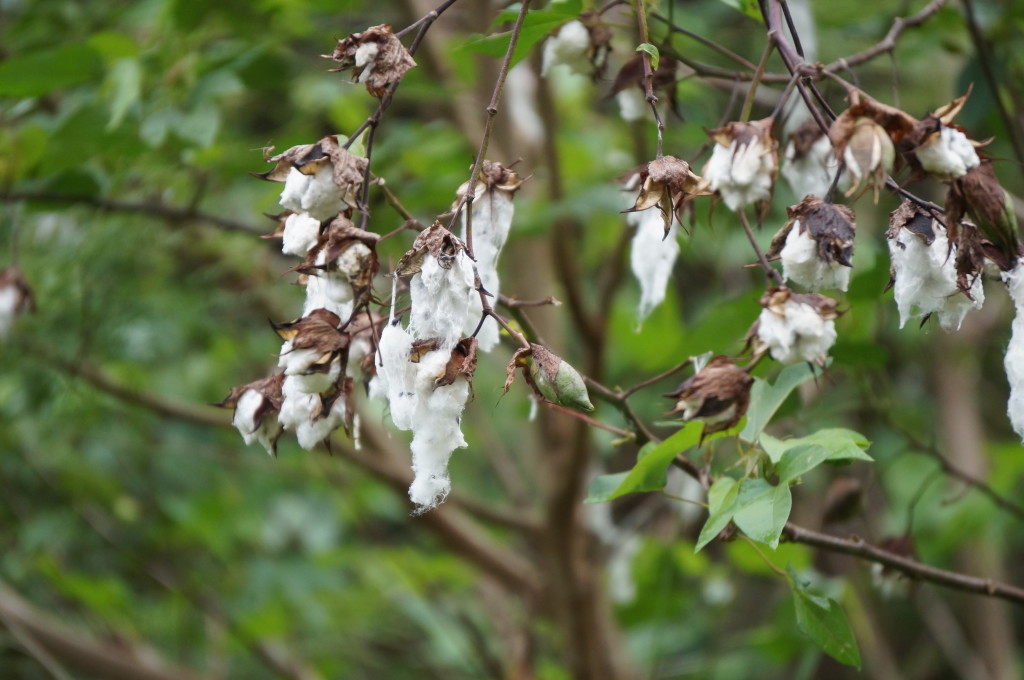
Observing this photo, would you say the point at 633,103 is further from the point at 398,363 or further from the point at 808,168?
the point at 398,363

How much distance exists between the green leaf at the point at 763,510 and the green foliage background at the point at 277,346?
154 millimetres

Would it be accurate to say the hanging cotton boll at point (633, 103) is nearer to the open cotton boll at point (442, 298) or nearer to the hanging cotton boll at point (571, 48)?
the hanging cotton boll at point (571, 48)

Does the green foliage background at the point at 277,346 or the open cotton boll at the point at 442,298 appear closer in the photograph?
the open cotton boll at the point at 442,298

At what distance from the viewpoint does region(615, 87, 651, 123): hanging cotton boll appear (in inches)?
25.1

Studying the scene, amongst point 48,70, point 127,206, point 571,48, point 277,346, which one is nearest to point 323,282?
point 571,48

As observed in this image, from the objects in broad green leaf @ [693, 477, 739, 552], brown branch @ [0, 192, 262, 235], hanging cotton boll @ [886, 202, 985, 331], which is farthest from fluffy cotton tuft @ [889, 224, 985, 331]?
brown branch @ [0, 192, 262, 235]

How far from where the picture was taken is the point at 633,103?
65cm

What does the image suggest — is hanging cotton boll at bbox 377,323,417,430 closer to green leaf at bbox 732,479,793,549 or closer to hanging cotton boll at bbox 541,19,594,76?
green leaf at bbox 732,479,793,549

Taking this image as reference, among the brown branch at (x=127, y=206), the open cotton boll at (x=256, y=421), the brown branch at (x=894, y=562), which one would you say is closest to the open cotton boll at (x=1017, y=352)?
the brown branch at (x=894, y=562)

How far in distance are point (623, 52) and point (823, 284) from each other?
2.14 feet

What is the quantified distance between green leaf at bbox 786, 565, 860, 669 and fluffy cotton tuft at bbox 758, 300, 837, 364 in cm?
18

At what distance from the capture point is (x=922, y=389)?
2141mm

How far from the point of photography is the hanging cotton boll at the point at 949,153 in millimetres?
377

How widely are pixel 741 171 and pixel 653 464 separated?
176mm
